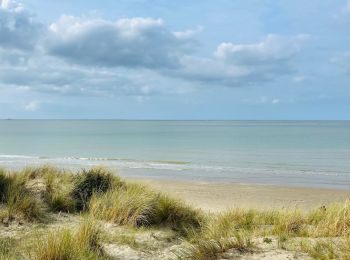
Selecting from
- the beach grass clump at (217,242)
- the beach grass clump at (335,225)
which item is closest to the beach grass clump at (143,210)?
the beach grass clump at (217,242)

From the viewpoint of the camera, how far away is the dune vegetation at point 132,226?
6.07 metres

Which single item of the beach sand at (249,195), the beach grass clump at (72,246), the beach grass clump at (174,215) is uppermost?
the beach grass clump at (72,246)

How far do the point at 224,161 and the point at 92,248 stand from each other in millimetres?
24960

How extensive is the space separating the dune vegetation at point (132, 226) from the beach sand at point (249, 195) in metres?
3.91

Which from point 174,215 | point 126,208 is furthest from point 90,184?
point 174,215

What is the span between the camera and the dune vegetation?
19.9ft

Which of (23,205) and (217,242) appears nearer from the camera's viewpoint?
(217,242)

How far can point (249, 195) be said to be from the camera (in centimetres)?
1673

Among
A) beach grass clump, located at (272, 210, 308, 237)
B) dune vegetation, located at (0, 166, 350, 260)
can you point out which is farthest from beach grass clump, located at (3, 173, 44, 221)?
beach grass clump, located at (272, 210, 308, 237)

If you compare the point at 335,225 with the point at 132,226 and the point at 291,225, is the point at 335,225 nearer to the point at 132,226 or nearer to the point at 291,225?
the point at 291,225

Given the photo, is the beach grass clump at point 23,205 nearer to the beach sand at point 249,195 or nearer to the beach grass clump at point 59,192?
the beach grass clump at point 59,192

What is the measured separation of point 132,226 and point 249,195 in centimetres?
912

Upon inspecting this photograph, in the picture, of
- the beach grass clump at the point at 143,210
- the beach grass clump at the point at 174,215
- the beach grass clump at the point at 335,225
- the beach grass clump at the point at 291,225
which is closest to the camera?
the beach grass clump at the point at 335,225

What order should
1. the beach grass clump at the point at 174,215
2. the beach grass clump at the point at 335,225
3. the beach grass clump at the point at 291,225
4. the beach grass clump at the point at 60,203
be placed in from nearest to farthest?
the beach grass clump at the point at 335,225, the beach grass clump at the point at 291,225, the beach grass clump at the point at 174,215, the beach grass clump at the point at 60,203
